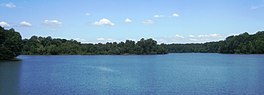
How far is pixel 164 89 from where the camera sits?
Result: 95.6 feet

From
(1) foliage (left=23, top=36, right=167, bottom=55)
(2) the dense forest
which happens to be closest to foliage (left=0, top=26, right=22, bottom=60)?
(2) the dense forest

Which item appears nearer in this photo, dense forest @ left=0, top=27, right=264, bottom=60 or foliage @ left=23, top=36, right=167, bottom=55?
dense forest @ left=0, top=27, right=264, bottom=60

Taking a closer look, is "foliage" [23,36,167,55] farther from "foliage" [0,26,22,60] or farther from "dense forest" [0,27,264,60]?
"foliage" [0,26,22,60]

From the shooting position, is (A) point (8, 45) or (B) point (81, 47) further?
(B) point (81, 47)

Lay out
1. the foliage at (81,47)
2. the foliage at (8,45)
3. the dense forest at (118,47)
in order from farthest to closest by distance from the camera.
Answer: the foliage at (81,47)
the dense forest at (118,47)
the foliage at (8,45)

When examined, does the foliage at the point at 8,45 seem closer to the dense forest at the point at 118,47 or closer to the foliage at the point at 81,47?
the dense forest at the point at 118,47

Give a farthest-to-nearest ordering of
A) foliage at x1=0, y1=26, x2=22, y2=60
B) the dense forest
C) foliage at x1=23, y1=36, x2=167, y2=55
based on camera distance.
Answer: foliage at x1=23, y1=36, x2=167, y2=55
the dense forest
foliage at x1=0, y1=26, x2=22, y2=60

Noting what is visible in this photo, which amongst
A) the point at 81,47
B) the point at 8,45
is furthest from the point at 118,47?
the point at 8,45

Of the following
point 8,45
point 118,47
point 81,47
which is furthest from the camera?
point 118,47

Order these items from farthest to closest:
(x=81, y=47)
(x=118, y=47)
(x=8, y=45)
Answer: (x=118, y=47) → (x=81, y=47) → (x=8, y=45)

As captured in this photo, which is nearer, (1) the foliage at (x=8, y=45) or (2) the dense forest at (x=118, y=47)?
(1) the foliage at (x=8, y=45)

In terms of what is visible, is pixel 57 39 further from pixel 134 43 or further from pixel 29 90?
pixel 29 90

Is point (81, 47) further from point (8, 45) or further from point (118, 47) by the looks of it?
point (8, 45)

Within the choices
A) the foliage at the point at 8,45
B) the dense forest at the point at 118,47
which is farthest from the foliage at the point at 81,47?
the foliage at the point at 8,45
